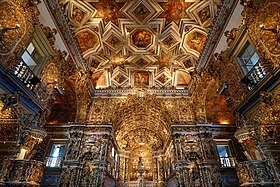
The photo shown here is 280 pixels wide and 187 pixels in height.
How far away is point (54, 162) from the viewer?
13.0 meters

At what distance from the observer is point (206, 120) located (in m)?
14.3

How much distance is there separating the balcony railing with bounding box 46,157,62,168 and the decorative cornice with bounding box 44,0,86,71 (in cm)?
718

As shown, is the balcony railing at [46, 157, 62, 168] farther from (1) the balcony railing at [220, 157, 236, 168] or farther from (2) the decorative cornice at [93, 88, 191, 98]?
(1) the balcony railing at [220, 157, 236, 168]

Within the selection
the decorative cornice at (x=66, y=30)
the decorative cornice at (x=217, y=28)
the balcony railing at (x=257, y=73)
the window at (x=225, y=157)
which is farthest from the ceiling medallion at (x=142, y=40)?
the window at (x=225, y=157)

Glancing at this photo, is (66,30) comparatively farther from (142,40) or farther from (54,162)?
(54,162)

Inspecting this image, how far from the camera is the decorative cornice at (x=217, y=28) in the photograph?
29.4 ft

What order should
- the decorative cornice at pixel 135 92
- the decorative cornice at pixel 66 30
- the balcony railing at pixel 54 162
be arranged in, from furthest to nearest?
the decorative cornice at pixel 135 92 → the balcony railing at pixel 54 162 → the decorative cornice at pixel 66 30

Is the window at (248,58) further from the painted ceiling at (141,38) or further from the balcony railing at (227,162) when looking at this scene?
the balcony railing at (227,162)

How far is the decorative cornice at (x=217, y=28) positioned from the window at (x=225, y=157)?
6.95 m

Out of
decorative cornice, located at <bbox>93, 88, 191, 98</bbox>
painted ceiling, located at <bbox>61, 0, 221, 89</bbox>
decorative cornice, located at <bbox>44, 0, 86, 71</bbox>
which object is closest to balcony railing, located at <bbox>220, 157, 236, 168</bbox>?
decorative cornice, located at <bbox>93, 88, 191, 98</bbox>

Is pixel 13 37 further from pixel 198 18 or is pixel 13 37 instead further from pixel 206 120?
pixel 206 120

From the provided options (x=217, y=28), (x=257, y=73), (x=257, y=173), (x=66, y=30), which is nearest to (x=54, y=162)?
(x=66, y=30)

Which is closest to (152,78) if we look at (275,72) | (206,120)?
(206,120)

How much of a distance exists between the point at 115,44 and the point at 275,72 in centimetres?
1059
